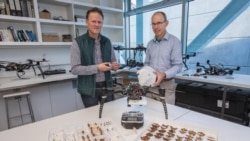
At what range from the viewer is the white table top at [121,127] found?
3.02 feet

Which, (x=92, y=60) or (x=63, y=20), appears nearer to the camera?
(x=92, y=60)

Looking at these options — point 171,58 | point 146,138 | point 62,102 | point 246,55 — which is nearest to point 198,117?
point 146,138

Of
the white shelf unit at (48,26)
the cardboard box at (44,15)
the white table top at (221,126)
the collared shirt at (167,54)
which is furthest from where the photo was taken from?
the cardboard box at (44,15)

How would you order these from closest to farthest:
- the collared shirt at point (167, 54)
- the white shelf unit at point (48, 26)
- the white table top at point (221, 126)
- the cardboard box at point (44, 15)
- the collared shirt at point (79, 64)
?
1. the white table top at point (221, 126)
2. the collared shirt at point (79, 64)
3. the collared shirt at point (167, 54)
4. the white shelf unit at point (48, 26)
5. the cardboard box at point (44, 15)

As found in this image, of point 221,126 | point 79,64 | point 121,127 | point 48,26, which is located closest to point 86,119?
point 121,127

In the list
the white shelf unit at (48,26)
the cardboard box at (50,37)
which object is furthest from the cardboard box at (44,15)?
the cardboard box at (50,37)

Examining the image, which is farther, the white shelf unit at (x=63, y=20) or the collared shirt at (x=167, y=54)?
the white shelf unit at (x=63, y=20)

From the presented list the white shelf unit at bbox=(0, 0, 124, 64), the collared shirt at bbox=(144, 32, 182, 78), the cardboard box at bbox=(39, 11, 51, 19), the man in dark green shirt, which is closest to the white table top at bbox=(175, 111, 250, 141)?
the collared shirt at bbox=(144, 32, 182, 78)

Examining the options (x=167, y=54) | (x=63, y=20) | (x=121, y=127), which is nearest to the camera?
(x=121, y=127)

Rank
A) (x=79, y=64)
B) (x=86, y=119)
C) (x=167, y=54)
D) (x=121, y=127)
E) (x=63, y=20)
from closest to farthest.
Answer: (x=121, y=127)
(x=86, y=119)
(x=79, y=64)
(x=167, y=54)
(x=63, y=20)

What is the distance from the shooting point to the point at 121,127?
100 centimetres

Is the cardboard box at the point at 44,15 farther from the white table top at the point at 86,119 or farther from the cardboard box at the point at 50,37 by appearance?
the white table top at the point at 86,119

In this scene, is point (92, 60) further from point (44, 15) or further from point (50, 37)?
point (44, 15)

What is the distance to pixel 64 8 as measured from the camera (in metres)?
3.14
